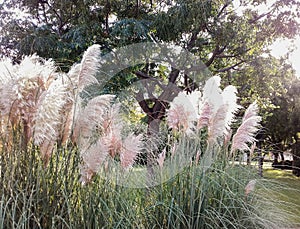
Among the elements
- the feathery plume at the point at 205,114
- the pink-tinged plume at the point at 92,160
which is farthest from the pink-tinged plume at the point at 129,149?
the feathery plume at the point at 205,114

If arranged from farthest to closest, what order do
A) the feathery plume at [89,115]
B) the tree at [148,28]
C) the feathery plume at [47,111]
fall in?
the tree at [148,28] < the feathery plume at [89,115] < the feathery plume at [47,111]

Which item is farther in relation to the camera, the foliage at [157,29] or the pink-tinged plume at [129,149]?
the foliage at [157,29]

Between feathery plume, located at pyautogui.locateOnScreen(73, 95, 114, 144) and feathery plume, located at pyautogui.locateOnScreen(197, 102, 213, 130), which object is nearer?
feathery plume, located at pyautogui.locateOnScreen(73, 95, 114, 144)

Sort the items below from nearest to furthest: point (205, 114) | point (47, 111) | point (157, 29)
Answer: point (47, 111)
point (205, 114)
point (157, 29)

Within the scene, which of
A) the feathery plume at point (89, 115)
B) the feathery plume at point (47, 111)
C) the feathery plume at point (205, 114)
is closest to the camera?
the feathery plume at point (47, 111)

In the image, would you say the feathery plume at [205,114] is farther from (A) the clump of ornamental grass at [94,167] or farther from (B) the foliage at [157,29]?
(B) the foliage at [157,29]

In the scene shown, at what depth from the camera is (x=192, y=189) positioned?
2.04m

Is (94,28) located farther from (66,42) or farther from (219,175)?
(219,175)

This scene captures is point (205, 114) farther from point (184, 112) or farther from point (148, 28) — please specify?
point (148, 28)

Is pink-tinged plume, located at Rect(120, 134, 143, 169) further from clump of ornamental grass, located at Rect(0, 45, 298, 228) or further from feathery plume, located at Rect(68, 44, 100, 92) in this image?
feathery plume, located at Rect(68, 44, 100, 92)

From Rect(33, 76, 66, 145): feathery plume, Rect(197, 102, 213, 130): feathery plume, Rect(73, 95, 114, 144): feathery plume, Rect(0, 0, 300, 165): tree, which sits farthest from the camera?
Rect(0, 0, 300, 165): tree

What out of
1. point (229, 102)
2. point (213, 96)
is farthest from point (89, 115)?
point (229, 102)

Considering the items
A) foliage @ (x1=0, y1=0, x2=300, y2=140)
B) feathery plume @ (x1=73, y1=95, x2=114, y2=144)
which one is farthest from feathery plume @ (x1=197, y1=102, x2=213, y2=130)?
foliage @ (x1=0, y1=0, x2=300, y2=140)

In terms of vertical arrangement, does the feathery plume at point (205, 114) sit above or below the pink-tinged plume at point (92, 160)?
above
